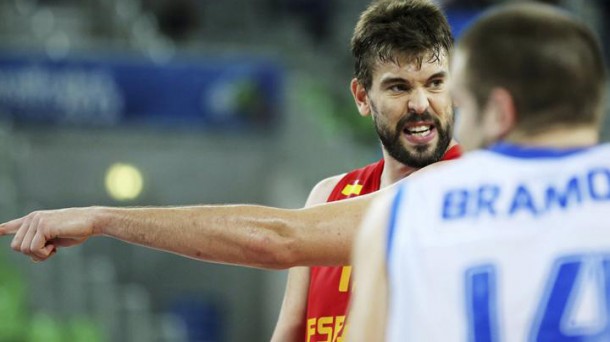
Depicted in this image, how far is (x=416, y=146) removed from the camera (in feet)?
16.3

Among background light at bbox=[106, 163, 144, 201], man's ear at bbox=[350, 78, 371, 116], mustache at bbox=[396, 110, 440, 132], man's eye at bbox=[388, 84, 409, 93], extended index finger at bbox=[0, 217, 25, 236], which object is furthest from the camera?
background light at bbox=[106, 163, 144, 201]

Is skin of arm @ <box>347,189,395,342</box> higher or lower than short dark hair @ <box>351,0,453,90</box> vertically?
lower

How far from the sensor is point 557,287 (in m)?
2.71

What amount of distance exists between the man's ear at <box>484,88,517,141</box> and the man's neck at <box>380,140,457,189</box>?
2.17 metres

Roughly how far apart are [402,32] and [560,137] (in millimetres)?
2246

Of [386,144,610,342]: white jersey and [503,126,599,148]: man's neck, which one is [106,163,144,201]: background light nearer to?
[386,144,610,342]: white jersey

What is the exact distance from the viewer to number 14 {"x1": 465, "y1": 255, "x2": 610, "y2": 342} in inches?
107

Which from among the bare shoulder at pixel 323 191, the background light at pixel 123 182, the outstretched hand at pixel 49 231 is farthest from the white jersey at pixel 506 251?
the background light at pixel 123 182

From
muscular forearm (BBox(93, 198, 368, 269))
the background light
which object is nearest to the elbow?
muscular forearm (BBox(93, 198, 368, 269))

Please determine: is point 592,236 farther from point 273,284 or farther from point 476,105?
point 273,284

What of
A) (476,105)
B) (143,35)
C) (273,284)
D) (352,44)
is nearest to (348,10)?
(143,35)

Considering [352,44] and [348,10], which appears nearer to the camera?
[352,44]

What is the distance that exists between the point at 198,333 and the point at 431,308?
1364 cm

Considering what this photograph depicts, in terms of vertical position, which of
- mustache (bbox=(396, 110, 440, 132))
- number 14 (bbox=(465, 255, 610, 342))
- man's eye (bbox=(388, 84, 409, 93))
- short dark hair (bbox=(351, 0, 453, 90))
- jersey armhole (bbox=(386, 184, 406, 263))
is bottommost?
number 14 (bbox=(465, 255, 610, 342))
